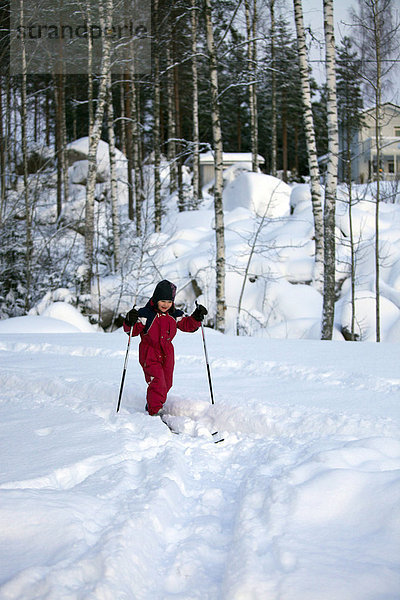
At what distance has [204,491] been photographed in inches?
124

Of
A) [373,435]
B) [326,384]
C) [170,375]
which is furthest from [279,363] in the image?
[373,435]

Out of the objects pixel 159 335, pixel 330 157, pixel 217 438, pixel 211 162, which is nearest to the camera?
pixel 217 438

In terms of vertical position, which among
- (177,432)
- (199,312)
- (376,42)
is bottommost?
(177,432)

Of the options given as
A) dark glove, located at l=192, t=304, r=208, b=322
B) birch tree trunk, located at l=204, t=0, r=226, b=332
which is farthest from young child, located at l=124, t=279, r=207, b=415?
birch tree trunk, located at l=204, t=0, r=226, b=332

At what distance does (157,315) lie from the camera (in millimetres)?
5090

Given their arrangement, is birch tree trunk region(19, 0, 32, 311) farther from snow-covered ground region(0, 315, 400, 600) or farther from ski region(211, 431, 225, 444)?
ski region(211, 431, 225, 444)

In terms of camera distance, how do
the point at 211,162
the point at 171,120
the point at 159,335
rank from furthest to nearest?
the point at 211,162
the point at 171,120
the point at 159,335

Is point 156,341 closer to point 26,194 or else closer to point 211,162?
point 26,194

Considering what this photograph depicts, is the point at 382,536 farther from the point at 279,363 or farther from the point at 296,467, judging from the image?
the point at 279,363

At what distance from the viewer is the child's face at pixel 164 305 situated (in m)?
5.00

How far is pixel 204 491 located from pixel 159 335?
2168 mm

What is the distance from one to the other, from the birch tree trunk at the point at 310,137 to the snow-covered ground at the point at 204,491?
7980 mm

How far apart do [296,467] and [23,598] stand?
72.7 inches

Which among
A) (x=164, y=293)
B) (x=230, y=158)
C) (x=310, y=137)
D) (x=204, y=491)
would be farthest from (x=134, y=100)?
(x=204, y=491)
